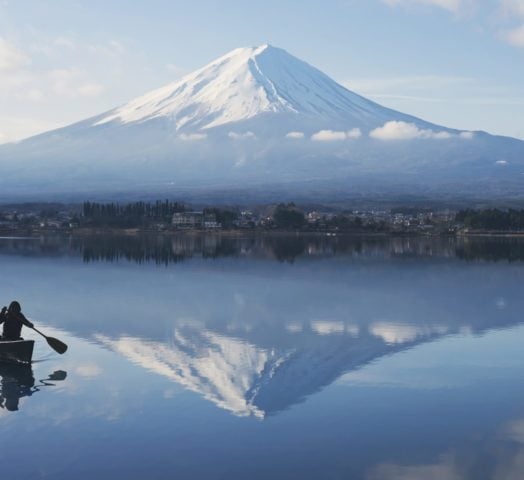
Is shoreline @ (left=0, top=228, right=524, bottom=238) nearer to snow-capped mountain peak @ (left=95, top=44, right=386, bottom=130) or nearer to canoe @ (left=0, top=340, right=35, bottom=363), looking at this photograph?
canoe @ (left=0, top=340, right=35, bottom=363)

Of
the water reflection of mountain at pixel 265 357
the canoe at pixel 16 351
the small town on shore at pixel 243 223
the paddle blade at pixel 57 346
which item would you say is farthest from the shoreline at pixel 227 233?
the canoe at pixel 16 351

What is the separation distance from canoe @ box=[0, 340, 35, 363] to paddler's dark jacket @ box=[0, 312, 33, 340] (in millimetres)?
295

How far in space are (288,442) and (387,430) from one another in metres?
0.96

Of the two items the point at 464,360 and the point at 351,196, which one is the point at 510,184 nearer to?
the point at 351,196

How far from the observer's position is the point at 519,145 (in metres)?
150

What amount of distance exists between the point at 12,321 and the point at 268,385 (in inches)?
133

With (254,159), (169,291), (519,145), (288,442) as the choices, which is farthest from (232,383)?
(519,145)

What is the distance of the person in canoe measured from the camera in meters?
10.6

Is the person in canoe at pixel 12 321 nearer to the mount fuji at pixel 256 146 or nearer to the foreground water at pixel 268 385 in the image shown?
the foreground water at pixel 268 385

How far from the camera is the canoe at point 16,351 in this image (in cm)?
1036

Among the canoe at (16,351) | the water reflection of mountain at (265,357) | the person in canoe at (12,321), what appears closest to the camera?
the water reflection of mountain at (265,357)

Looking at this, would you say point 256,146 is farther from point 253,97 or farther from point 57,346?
point 57,346

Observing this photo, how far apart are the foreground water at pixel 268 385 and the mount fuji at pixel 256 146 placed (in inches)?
3732

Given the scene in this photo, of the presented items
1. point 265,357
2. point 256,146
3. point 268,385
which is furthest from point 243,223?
point 256,146
